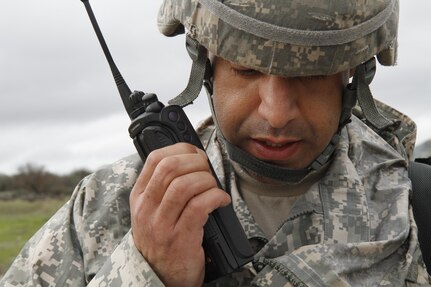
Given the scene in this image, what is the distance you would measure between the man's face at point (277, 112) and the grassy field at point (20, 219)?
2338cm

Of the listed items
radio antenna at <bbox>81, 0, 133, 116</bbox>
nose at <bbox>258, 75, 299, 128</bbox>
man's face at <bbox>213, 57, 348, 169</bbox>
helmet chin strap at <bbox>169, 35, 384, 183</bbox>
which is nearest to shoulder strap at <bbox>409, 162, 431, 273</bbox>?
helmet chin strap at <bbox>169, 35, 384, 183</bbox>

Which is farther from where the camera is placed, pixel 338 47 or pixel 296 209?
pixel 296 209

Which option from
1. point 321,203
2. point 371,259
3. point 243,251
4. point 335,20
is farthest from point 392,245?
point 335,20

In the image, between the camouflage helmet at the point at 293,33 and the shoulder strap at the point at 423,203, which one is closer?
the camouflage helmet at the point at 293,33

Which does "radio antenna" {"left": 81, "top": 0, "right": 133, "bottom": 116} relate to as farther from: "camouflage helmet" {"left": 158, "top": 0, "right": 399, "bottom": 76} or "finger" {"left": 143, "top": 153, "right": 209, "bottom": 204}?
"finger" {"left": 143, "top": 153, "right": 209, "bottom": 204}

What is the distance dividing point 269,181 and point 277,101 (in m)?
0.57

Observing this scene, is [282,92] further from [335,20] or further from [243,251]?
[243,251]

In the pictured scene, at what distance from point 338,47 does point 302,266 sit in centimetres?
98

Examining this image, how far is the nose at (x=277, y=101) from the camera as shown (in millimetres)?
3869

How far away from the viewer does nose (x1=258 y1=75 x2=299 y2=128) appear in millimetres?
3869

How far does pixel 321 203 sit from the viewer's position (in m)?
4.29

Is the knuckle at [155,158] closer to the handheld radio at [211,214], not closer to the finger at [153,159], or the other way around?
the finger at [153,159]

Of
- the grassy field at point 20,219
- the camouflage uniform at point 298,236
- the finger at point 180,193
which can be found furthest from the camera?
the grassy field at point 20,219

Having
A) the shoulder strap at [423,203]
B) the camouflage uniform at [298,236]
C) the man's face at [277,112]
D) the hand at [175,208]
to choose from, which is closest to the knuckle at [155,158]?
the hand at [175,208]
